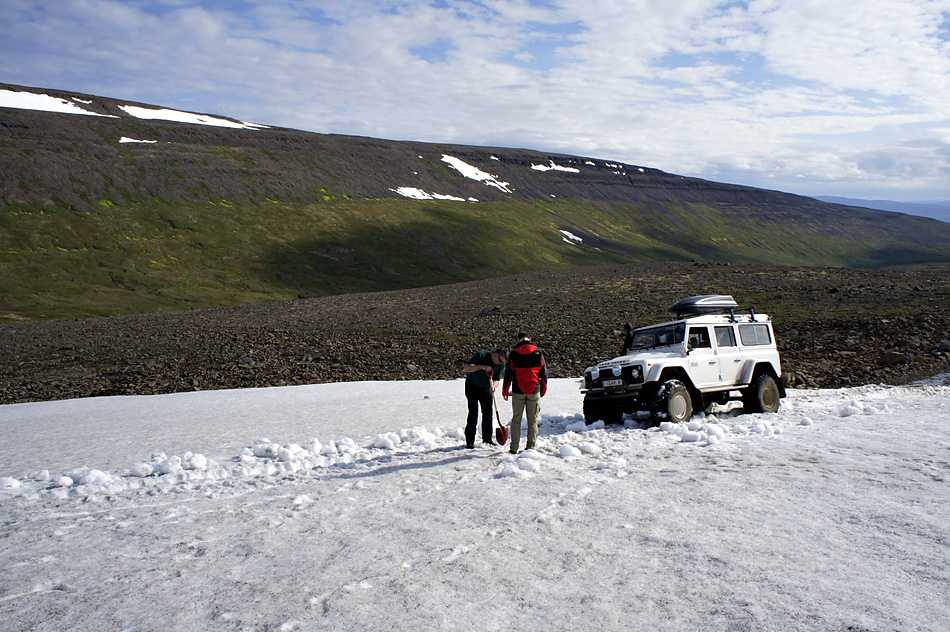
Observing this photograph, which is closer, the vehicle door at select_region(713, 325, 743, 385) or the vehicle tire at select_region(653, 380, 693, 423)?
the vehicle tire at select_region(653, 380, 693, 423)

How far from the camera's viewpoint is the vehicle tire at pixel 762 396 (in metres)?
13.4

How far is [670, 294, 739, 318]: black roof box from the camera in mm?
13969

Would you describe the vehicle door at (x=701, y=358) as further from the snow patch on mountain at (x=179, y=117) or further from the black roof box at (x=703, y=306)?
the snow patch on mountain at (x=179, y=117)

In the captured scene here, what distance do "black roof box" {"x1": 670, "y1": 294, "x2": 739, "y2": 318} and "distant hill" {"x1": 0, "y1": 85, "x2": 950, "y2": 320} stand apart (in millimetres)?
48721

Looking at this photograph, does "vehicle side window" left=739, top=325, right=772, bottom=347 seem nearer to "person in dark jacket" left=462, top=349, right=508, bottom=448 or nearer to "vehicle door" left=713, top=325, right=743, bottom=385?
"vehicle door" left=713, top=325, right=743, bottom=385

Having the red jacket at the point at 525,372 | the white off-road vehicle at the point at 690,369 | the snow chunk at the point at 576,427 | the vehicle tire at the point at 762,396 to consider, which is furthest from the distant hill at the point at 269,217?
the vehicle tire at the point at 762,396

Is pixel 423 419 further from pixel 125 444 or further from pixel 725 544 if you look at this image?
pixel 725 544

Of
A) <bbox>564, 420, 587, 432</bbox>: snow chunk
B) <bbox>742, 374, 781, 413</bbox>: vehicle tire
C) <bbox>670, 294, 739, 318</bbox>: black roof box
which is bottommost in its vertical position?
<bbox>564, 420, 587, 432</bbox>: snow chunk

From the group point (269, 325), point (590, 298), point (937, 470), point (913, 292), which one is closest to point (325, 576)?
point (937, 470)

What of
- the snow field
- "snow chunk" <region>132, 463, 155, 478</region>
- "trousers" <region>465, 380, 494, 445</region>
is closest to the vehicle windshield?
the snow field

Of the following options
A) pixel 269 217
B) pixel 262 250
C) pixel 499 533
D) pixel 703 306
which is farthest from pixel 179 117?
pixel 499 533

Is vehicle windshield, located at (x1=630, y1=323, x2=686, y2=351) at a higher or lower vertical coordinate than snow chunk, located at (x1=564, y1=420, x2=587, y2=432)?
Answer: higher

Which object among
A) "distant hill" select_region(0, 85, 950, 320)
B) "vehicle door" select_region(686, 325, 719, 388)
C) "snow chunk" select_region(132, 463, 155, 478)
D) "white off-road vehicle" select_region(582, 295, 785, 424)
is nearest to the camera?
"snow chunk" select_region(132, 463, 155, 478)

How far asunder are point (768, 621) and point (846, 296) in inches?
1374
